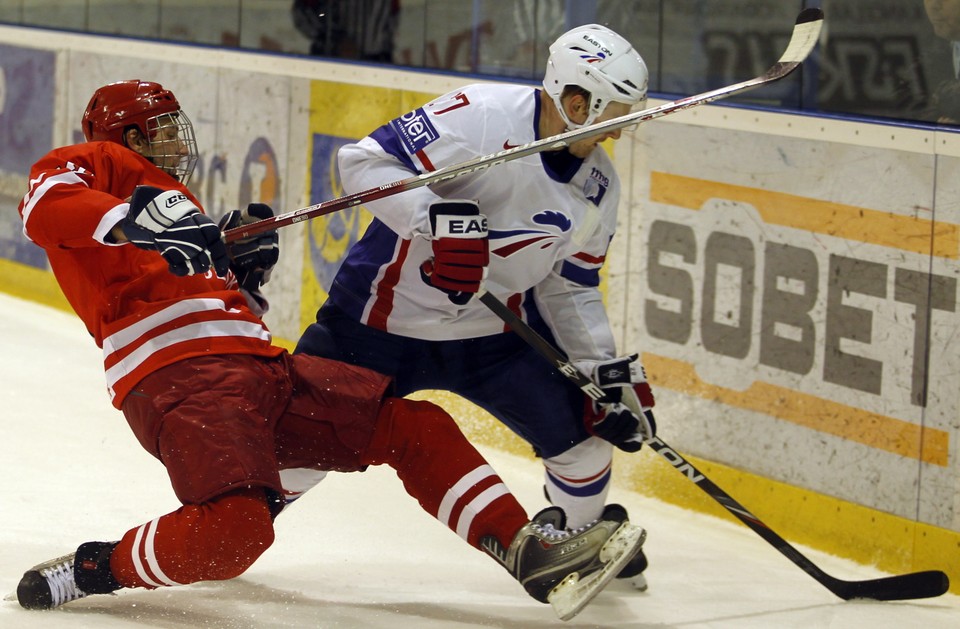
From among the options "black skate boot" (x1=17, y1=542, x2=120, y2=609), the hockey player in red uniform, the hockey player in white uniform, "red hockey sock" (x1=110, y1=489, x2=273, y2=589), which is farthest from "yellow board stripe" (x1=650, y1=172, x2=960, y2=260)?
"black skate boot" (x1=17, y1=542, x2=120, y2=609)

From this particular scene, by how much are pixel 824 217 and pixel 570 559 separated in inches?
47.5

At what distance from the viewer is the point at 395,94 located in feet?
14.0

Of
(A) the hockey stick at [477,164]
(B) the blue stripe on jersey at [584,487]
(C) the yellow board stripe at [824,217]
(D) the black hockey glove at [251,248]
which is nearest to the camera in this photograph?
(A) the hockey stick at [477,164]

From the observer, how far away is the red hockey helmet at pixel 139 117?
248 cm

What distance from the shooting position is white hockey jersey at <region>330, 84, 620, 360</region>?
2543mm

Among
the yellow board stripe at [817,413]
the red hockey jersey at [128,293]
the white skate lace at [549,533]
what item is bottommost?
the white skate lace at [549,533]

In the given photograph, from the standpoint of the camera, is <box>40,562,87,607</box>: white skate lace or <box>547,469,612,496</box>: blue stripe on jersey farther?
<box>547,469,612,496</box>: blue stripe on jersey

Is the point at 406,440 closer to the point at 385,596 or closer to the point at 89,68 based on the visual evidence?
the point at 385,596

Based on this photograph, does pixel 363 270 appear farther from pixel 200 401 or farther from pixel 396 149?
pixel 200 401

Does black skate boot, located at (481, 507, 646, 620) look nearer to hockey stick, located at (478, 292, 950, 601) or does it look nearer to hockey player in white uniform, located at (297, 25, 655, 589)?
hockey player in white uniform, located at (297, 25, 655, 589)

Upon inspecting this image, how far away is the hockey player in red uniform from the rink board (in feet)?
2.98

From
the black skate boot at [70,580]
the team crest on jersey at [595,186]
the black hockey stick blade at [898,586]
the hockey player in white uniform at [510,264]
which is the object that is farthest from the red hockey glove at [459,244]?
the black hockey stick blade at [898,586]

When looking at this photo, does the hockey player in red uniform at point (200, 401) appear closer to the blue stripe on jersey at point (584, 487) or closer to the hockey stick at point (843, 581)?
the blue stripe on jersey at point (584, 487)

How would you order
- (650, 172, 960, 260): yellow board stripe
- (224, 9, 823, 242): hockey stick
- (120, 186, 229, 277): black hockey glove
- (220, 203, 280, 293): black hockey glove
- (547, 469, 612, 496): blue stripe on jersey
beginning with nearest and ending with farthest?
(120, 186, 229, 277): black hockey glove < (224, 9, 823, 242): hockey stick < (220, 203, 280, 293): black hockey glove < (547, 469, 612, 496): blue stripe on jersey < (650, 172, 960, 260): yellow board stripe
